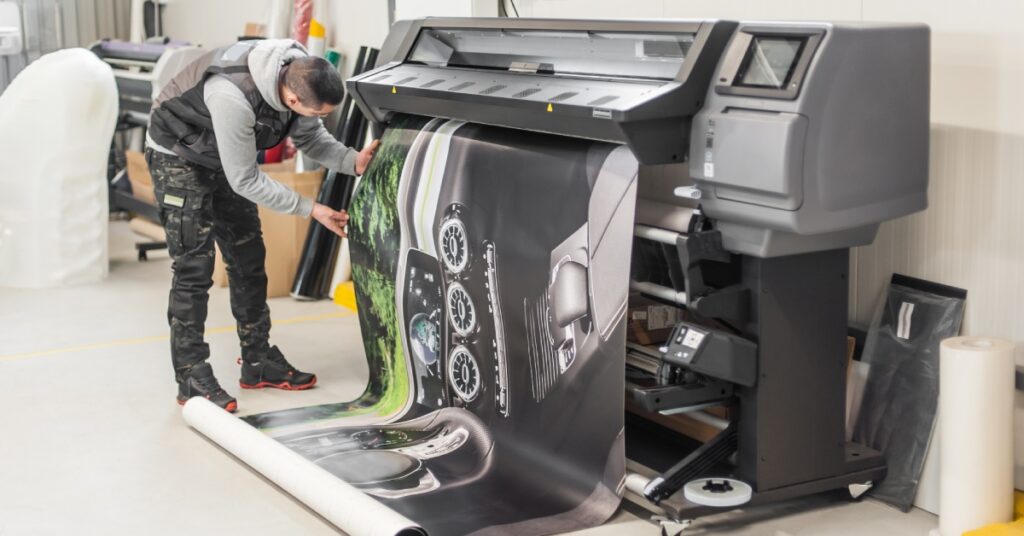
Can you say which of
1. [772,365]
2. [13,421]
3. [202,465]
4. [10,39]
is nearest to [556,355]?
[772,365]

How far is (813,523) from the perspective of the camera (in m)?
3.25

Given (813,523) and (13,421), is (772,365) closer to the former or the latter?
(813,523)

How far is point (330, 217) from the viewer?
4.16 metres

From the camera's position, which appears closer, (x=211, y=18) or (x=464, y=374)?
(x=464, y=374)

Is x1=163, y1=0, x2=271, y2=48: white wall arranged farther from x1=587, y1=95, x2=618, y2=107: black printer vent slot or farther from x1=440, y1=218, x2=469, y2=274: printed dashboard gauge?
x1=587, y1=95, x2=618, y2=107: black printer vent slot

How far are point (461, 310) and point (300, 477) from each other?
75cm

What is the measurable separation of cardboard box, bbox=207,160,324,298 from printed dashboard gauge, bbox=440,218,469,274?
2.28 m

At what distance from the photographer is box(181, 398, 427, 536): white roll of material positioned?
10.1ft

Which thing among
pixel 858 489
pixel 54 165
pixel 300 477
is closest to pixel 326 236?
pixel 54 165

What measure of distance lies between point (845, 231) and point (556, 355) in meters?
0.84

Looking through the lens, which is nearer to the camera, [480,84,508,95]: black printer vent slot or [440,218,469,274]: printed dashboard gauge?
[480,84,508,95]: black printer vent slot

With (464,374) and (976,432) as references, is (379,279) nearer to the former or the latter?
(464,374)

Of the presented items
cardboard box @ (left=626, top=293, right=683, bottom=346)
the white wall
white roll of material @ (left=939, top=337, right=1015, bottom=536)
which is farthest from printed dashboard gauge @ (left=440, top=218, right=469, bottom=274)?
the white wall

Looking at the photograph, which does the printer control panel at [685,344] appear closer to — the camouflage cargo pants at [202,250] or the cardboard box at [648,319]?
the cardboard box at [648,319]
